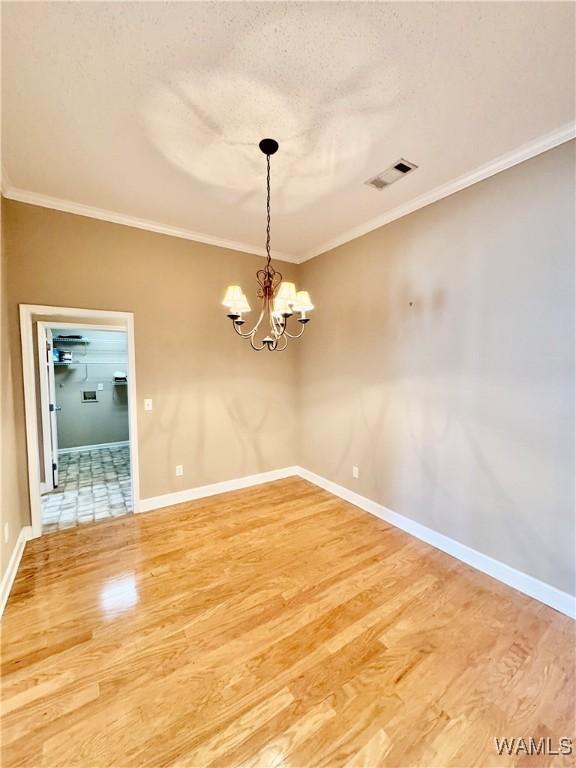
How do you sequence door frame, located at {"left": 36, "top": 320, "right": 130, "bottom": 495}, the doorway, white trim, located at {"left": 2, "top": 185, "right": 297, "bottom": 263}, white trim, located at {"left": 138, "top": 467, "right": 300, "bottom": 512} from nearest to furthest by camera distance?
white trim, located at {"left": 2, "top": 185, "right": 297, "bottom": 263} → white trim, located at {"left": 138, "top": 467, "right": 300, "bottom": 512} → door frame, located at {"left": 36, "top": 320, "right": 130, "bottom": 495} → the doorway

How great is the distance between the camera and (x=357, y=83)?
1.67 metres

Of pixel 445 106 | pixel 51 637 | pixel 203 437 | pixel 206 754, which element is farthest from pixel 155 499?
pixel 445 106

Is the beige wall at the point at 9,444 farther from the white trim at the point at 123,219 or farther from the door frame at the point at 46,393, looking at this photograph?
the door frame at the point at 46,393

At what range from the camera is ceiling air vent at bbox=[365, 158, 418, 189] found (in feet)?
7.70

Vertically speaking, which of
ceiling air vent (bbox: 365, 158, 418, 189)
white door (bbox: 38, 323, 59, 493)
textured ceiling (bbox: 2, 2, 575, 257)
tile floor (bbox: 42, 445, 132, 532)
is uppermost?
textured ceiling (bbox: 2, 2, 575, 257)

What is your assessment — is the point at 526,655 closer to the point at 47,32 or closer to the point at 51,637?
the point at 51,637

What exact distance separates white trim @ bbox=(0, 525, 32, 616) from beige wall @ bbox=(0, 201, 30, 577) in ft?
0.18

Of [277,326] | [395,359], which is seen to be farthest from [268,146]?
[395,359]

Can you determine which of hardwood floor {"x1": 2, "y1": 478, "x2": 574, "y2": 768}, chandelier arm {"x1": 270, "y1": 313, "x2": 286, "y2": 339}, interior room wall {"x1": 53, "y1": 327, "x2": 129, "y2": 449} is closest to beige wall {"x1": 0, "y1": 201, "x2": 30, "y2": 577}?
hardwood floor {"x1": 2, "y1": 478, "x2": 574, "y2": 768}

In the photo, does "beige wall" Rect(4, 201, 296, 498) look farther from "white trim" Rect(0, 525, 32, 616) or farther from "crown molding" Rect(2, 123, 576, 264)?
"white trim" Rect(0, 525, 32, 616)

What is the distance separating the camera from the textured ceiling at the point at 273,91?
138cm

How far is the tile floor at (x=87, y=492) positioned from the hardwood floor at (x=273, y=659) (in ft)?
1.98

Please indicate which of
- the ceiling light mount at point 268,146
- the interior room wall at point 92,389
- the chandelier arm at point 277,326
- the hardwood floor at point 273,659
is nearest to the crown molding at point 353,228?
the ceiling light mount at point 268,146

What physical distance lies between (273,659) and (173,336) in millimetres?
3004
